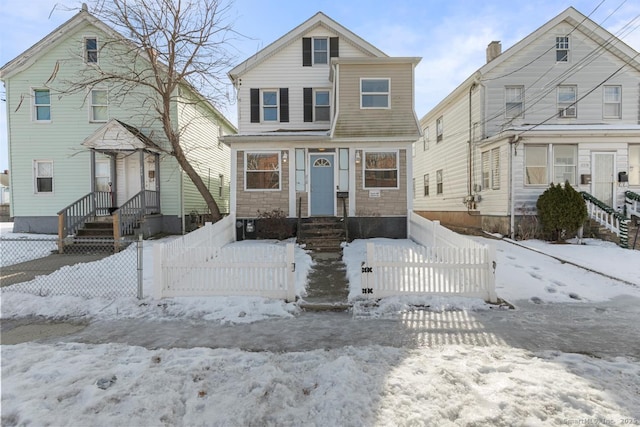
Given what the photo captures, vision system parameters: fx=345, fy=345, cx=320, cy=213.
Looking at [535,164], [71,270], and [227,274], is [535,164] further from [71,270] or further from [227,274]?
[71,270]

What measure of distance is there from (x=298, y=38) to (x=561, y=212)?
12.0 m

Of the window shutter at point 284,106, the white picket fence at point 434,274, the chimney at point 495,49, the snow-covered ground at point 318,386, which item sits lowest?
the snow-covered ground at point 318,386

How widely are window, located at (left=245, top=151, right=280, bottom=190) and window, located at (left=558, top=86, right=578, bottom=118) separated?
1279 centimetres

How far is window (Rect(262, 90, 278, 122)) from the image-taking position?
1447 centimetres

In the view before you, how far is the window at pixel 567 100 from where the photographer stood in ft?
50.4

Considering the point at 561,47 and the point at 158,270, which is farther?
the point at 561,47

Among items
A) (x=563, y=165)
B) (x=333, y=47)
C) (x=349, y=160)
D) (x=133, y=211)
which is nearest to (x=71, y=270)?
(x=133, y=211)

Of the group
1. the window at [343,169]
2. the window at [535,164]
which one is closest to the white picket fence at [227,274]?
the window at [343,169]

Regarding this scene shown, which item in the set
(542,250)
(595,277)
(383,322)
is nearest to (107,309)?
(383,322)

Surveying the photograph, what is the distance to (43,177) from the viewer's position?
49.6 feet

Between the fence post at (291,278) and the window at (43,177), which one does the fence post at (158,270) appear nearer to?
the fence post at (291,278)

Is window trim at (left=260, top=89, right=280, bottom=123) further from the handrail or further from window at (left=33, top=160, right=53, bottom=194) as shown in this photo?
the handrail

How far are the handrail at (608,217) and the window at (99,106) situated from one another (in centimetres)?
1963

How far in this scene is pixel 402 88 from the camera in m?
13.2
